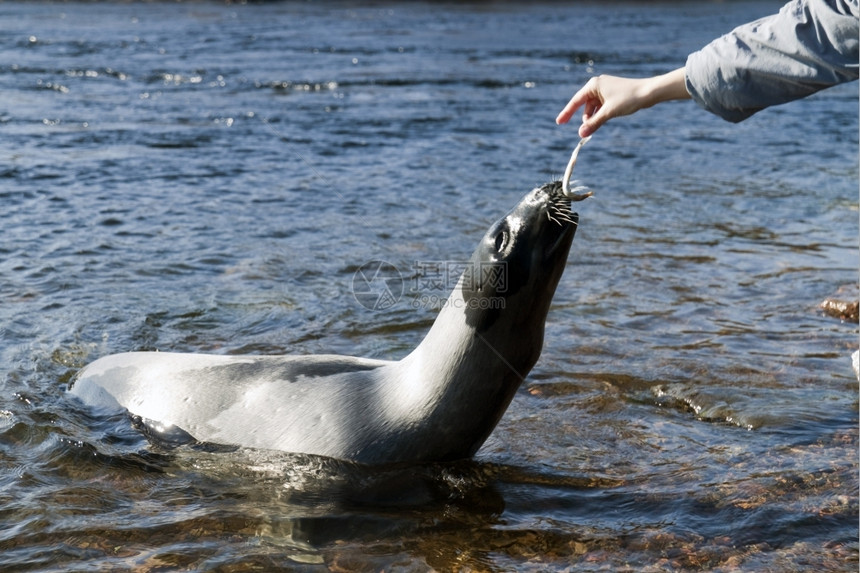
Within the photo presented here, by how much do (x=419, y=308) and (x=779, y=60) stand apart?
4414 mm

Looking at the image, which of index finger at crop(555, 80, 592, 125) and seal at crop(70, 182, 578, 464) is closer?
index finger at crop(555, 80, 592, 125)

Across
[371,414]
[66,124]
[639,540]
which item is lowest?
[639,540]

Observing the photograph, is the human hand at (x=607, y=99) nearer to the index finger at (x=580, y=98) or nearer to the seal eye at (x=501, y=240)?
the index finger at (x=580, y=98)

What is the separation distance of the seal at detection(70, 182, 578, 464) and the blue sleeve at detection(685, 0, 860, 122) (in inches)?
41.0

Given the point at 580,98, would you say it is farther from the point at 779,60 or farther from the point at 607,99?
the point at 779,60

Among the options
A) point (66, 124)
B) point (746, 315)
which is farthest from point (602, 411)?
point (66, 124)

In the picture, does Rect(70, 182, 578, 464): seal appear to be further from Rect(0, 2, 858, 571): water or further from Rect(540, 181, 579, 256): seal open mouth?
Rect(0, 2, 858, 571): water

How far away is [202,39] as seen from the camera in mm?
21516

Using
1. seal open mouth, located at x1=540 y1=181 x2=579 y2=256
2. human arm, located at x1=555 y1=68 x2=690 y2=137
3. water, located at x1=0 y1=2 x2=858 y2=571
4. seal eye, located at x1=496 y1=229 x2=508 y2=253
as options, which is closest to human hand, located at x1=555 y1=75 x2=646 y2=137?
human arm, located at x1=555 y1=68 x2=690 y2=137

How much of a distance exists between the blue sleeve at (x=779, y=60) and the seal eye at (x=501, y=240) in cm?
116

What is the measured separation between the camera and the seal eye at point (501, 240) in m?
4.01

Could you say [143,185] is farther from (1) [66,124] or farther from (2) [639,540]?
(2) [639,540]

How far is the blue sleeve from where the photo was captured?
2.65m

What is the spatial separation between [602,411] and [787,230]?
4.33 metres
